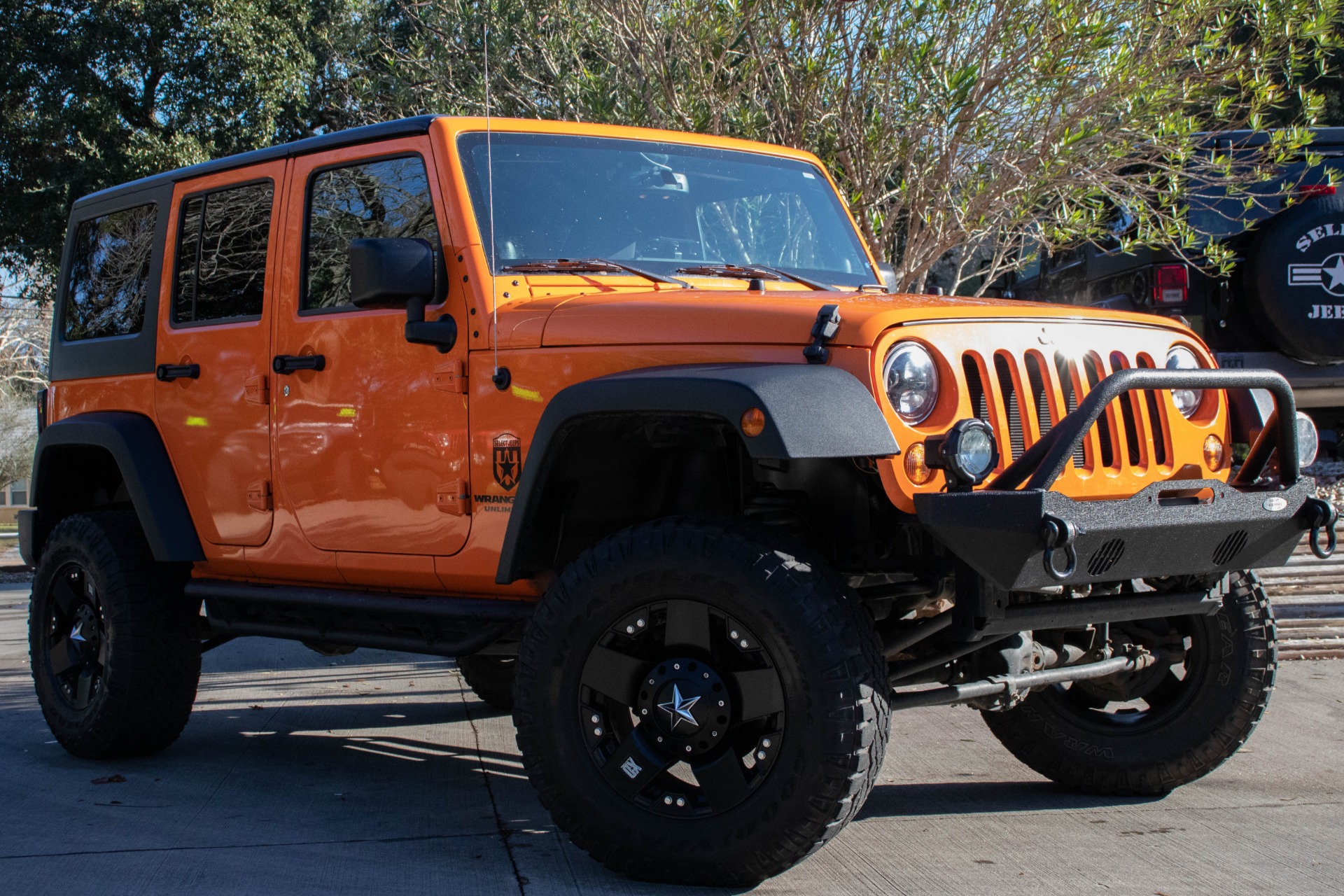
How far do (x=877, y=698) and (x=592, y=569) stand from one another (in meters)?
0.81

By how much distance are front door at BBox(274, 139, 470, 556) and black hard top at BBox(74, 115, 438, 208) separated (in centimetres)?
4

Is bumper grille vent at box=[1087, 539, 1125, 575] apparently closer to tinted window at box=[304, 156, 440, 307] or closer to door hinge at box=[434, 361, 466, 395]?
door hinge at box=[434, 361, 466, 395]

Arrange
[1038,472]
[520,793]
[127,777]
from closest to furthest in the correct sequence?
[1038,472], [520,793], [127,777]

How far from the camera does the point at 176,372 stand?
5.02 metres

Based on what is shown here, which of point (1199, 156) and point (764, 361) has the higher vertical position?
point (1199, 156)

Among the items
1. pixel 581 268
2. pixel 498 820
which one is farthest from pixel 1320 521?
pixel 498 820

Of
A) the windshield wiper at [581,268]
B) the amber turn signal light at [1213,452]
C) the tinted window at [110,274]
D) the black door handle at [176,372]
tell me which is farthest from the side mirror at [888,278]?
the tinted window at [110,274]

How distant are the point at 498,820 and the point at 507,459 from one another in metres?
1.22

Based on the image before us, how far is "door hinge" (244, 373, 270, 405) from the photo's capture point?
4688mm

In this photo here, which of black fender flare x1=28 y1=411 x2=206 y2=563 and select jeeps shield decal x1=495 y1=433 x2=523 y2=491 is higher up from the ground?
select jeeps shield decal x1=495 y1=433 x2=523 y2=491

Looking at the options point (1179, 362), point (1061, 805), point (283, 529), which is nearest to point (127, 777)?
point (283, 529)

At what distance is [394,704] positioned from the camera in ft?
21.5

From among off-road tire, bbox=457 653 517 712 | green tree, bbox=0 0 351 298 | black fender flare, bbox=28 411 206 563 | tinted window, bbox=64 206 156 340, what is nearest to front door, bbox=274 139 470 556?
A: black fender flare, bbox=28 411 206 563

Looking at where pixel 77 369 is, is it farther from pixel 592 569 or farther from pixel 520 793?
pixel 592 569
